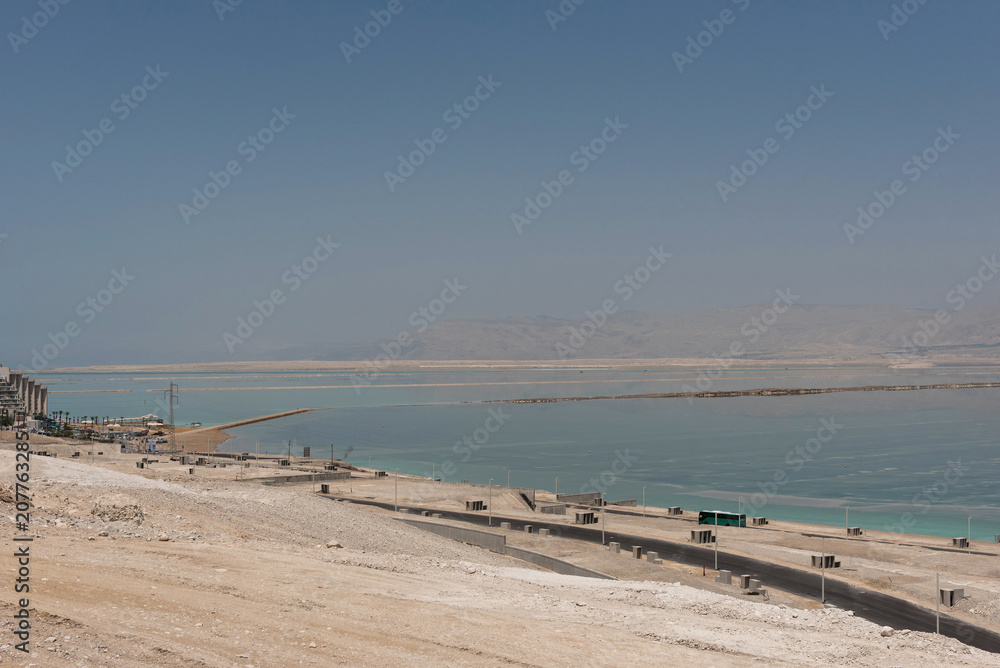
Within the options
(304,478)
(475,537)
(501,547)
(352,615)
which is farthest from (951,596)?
(304,478)

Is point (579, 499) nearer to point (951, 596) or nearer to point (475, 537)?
point (475, 537)

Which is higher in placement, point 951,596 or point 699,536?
point 699,536

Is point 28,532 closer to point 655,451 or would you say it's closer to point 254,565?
point 254,565

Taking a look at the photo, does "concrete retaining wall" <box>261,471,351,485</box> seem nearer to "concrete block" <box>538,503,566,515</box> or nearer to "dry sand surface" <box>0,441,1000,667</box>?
"concrete block" <box>538,503,566,515</box>

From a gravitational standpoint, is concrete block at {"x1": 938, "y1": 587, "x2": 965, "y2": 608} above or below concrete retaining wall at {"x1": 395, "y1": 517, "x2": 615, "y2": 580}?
below

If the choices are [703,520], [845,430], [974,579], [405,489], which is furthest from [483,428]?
[974,579]

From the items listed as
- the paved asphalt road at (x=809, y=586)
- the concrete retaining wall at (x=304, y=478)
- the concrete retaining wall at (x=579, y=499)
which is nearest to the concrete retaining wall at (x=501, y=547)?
the paved asphalt road at (x=809, y=586)

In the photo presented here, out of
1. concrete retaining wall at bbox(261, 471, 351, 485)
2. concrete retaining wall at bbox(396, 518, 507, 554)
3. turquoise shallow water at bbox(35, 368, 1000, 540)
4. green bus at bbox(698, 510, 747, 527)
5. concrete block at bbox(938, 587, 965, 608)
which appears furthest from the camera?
turquoise shallow water at bbox(35, 368, 1000, 540)

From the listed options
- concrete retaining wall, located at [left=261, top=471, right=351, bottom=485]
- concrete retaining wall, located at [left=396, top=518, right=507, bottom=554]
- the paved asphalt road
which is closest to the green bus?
the paved asphalt road

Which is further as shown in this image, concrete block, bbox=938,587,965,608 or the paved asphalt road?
concrete block, bbox=938,587,965,608
